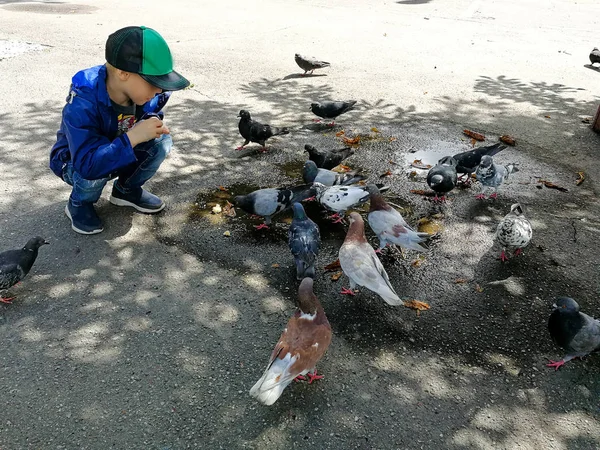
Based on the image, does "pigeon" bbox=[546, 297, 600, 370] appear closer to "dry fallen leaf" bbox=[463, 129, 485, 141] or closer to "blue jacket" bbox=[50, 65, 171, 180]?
"blue jacket" bbox=[50, 65, 171, 180]

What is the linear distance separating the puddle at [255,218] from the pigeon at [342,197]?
24 cm

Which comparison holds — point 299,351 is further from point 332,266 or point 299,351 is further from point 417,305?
point 332,266

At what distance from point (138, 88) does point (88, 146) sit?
618 mm

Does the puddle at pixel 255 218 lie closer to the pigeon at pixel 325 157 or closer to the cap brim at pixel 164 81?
the pigeon at pixel 325 157

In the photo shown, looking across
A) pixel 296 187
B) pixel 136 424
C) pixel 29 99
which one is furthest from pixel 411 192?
pixel 29 99

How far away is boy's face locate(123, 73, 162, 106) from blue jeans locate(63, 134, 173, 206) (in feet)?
2.52

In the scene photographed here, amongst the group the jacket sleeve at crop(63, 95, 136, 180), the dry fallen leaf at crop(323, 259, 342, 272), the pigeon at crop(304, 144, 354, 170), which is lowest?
the dry fallen leaf at crop(323, 259, 342, 272)

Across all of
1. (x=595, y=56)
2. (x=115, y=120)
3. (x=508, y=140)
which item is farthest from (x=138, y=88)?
(x=595, y=56)

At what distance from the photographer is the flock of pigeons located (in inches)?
117

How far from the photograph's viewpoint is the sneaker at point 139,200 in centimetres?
474

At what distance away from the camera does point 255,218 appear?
485 cm

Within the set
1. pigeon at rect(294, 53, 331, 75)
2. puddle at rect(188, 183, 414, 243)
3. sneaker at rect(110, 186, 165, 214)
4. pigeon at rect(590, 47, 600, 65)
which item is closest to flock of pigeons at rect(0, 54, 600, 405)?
puddle at rect(188, 183, 414, 243)

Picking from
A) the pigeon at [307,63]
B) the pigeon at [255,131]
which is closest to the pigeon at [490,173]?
the pigeon at [255,131]

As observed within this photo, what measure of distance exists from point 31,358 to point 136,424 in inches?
37.2
